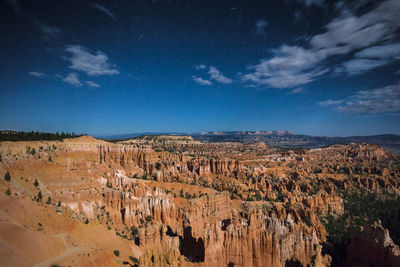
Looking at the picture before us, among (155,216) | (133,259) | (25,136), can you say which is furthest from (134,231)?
(25,136)

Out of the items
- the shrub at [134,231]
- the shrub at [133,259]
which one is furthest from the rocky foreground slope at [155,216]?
the shrub at [134,231]

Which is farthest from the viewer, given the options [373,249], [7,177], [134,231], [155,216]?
[155,216]

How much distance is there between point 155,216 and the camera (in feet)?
146

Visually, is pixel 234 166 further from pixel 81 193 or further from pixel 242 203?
pixel 81 193

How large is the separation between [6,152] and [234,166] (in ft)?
239

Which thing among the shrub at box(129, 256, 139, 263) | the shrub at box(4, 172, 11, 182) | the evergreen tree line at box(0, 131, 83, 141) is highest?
the evergreen tree line at box(0, 131, 83, 141)

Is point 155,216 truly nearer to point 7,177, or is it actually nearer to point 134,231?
point 134,231

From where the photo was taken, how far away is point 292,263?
96.7 feet

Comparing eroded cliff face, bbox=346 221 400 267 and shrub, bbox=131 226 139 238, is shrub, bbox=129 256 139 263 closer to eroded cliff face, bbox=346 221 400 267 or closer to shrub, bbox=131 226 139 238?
shrub, bbox=131 226 139 238

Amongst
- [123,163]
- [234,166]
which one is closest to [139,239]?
[123,163]

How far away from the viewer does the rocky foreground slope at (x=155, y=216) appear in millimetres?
22547

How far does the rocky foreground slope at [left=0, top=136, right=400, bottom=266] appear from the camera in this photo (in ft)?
74.0

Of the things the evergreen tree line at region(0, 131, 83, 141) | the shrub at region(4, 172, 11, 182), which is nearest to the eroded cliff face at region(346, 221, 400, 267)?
the shrub at region(4, 172, 11, 182)

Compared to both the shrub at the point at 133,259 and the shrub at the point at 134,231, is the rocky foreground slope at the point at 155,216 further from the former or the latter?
the shrub at the point at 134,231
